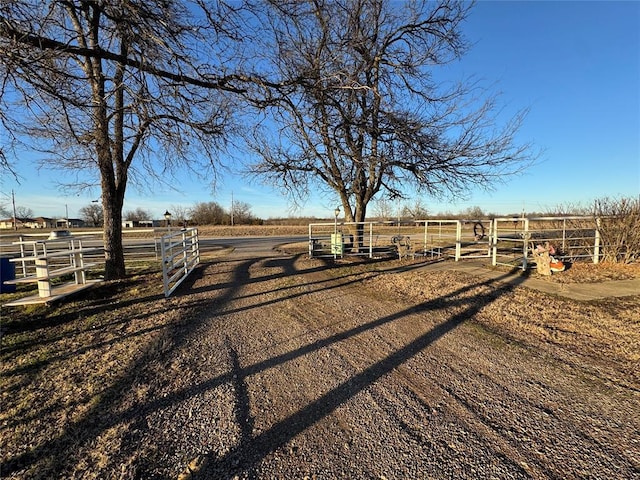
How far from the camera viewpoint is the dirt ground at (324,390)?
2.09m

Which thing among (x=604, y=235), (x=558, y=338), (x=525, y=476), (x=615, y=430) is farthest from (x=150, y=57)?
(x=604, y=235)

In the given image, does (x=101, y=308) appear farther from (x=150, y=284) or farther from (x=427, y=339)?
(x=427, y=339)

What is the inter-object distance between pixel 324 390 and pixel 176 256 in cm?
921

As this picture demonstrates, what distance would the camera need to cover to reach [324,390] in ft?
9.59

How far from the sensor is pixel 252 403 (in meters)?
2.74

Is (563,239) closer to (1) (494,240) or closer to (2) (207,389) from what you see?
(1) (494,240)

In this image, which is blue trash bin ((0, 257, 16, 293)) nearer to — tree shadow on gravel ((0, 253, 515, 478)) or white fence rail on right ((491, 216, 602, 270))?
tree shadow on gravel ((0, 253, 515, 478))

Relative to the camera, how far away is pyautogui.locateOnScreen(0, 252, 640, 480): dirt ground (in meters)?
2.09

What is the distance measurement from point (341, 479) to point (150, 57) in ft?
15.9

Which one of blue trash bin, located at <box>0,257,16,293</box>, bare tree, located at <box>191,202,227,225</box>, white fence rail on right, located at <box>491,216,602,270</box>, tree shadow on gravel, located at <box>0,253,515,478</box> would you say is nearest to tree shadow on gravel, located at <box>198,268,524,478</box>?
tree shadow on gravel, located at <box>0,253,515,478</box>

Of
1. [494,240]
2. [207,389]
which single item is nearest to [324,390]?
[207,389]

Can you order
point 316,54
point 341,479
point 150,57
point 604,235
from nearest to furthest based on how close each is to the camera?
point 341,479, point 150,57, point 316,54, point 604,235

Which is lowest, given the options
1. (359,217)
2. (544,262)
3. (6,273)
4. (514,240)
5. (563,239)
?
(544,262)

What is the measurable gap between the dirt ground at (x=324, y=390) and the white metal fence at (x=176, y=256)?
109 cm
